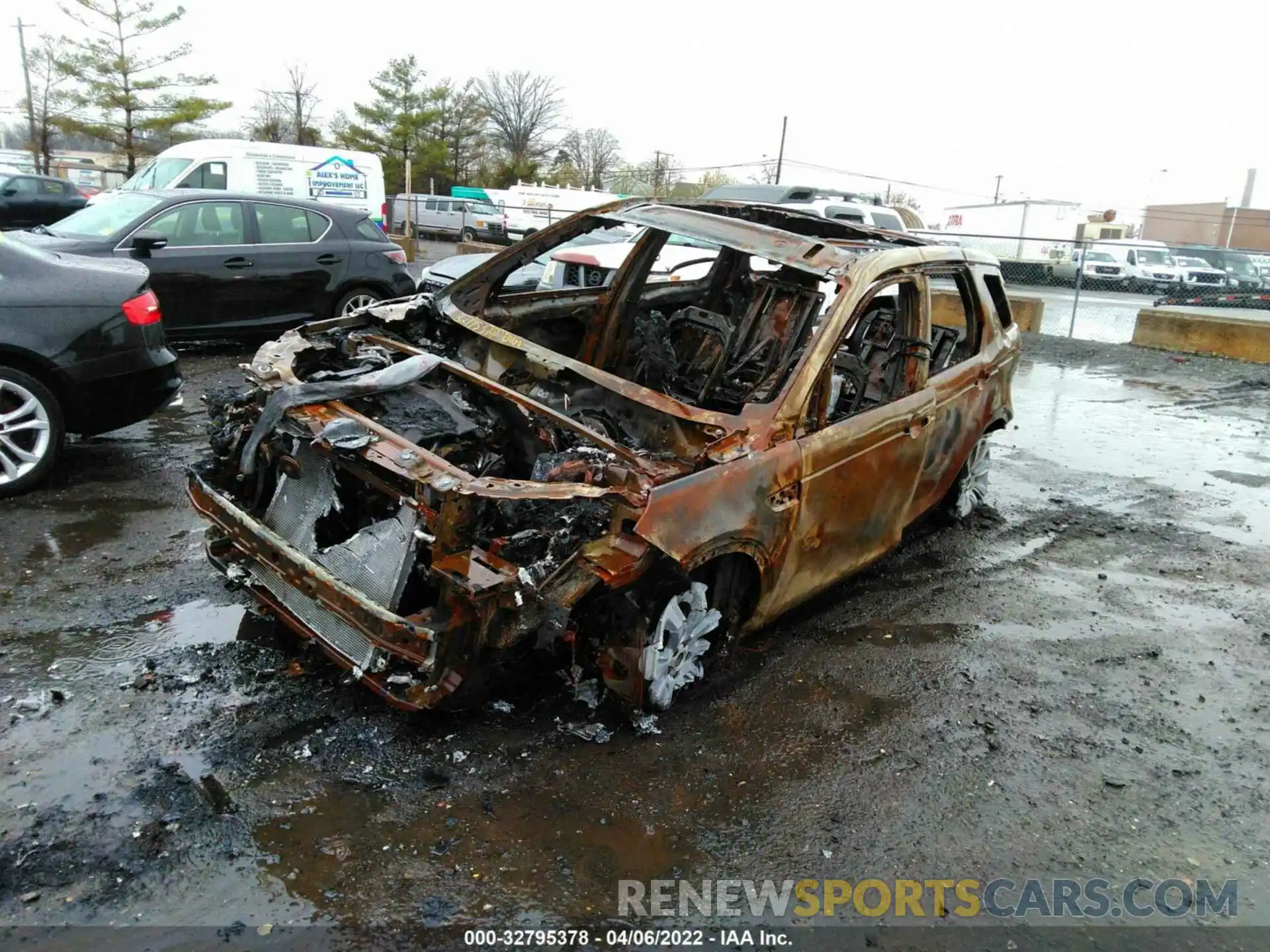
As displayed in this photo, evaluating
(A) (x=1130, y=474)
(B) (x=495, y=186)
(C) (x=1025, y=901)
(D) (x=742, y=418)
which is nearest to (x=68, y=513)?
(D) (x=742, y=418)

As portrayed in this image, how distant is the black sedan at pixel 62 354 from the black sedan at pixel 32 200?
17.3 m

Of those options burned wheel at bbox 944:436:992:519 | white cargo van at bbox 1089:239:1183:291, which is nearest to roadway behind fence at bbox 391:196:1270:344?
white cargo van at bbox 1089:239:1183:291

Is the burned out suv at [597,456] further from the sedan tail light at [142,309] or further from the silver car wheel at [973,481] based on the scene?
the sedan tail light at [142,309]

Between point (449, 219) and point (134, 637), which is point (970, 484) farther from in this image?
point (449, 219)

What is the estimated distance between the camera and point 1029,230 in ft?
95.7

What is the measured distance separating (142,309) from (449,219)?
2832 centimetres

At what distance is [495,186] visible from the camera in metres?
47.8

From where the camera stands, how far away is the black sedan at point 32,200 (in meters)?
19.7

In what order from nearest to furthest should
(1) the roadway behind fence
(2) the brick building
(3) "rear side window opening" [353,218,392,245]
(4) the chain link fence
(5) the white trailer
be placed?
(3) "rear side window opening" [353,218,392,245]
(4) the chain link fence
(1) the roadway behind fence
(5) the white trailer
(2) the brick building

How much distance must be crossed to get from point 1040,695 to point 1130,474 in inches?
162

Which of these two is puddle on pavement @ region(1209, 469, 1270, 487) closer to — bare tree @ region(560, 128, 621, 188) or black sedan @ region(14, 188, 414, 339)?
black sedan @ region(14, 188, 414, 339)

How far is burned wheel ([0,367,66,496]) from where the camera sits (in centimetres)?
511

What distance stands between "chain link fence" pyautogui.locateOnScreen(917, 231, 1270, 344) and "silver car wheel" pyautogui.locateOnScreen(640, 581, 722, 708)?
18.2 meters

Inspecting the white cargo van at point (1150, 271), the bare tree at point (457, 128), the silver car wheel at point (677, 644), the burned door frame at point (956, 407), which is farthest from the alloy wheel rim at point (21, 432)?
the bare tree at point (457, 128)
